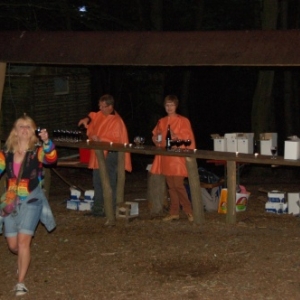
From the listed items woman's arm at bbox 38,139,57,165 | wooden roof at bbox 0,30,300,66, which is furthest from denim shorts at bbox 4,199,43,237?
wooden roof at bbox 0,30,300,66

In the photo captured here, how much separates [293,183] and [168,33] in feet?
24.2

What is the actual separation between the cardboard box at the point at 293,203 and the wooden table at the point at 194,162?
1.26m

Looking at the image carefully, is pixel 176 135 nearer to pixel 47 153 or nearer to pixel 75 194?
pixel 75 194

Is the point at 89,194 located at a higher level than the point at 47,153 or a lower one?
lower

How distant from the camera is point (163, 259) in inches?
336

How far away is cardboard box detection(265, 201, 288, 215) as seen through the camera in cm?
1116

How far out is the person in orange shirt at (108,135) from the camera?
10.8m

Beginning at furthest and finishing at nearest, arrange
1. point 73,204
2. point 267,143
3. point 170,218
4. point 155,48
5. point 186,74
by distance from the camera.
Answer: point 186,74, point 73,204, point 170,218, point 267,143, point 155,48

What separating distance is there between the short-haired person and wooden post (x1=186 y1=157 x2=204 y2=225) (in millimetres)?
3017

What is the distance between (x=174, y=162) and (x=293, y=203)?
1931mm

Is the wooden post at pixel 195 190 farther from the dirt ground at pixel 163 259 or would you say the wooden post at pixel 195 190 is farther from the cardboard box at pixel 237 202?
the cardboard box at pixel 237 202

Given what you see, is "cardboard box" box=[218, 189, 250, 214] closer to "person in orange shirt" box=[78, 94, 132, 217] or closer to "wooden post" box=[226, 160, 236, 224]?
"wooden post" box=[226, 160, 236, 224]

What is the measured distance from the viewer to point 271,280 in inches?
297

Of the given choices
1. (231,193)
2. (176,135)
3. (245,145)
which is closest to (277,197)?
(245,145)
